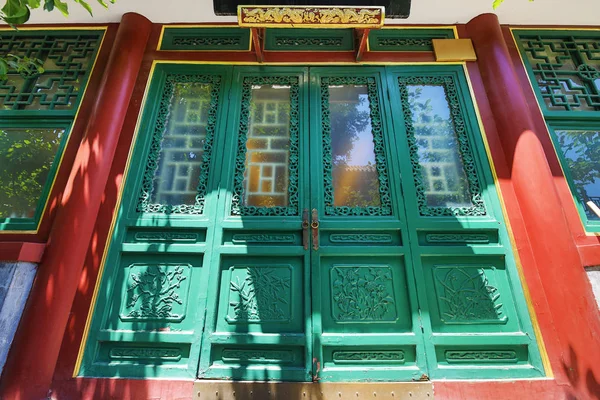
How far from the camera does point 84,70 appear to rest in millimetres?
3932

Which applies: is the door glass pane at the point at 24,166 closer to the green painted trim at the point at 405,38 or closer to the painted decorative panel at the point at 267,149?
the painted decorative panel at the point at 267,149

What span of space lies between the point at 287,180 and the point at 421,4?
2596 mm

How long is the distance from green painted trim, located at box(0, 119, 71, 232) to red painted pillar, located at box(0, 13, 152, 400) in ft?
1.04

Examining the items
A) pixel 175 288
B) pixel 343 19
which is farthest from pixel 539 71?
pixel 175 288

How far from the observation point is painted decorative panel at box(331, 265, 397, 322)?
286cm

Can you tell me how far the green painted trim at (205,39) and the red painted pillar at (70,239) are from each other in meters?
0.41

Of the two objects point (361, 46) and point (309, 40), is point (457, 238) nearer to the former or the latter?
point (361, 46)

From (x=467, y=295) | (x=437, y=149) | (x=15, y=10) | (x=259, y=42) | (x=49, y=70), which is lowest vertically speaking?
(x=467, y=295)

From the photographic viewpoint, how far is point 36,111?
Result: 3654 millimetres

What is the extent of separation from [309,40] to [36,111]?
10.0 ft

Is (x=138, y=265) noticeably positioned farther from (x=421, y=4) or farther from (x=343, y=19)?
(x=421, y=4)

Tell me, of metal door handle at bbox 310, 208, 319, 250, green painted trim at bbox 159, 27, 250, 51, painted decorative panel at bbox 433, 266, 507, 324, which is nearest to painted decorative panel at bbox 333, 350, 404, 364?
painted decorative panel at bbox 433, 266, 507, 324

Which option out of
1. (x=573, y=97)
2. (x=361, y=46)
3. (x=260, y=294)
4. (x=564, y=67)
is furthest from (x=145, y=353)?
(x=564, y=67)

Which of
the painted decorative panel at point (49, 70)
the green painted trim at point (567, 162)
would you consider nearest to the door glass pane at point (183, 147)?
the painted decorative panel at point (49, 70)
